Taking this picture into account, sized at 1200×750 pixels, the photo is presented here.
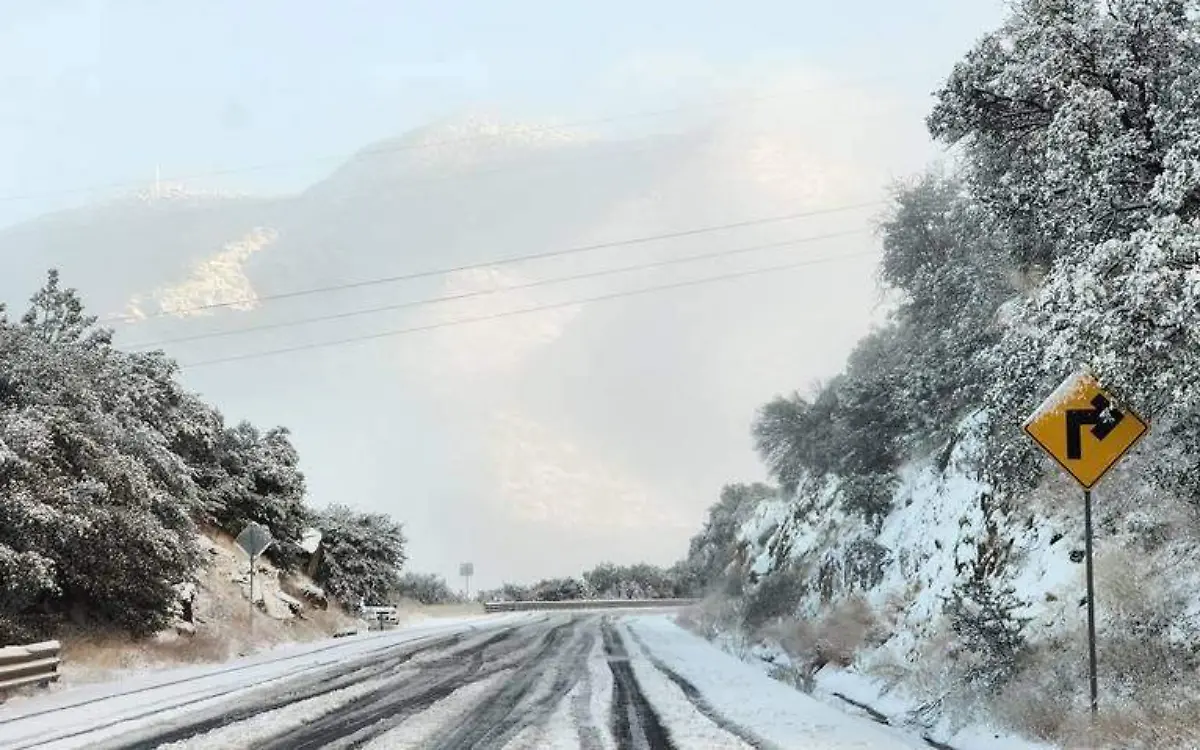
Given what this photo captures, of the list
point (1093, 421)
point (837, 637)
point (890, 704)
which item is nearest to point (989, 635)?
point (890, 704)

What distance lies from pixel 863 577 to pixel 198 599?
55.8 ft

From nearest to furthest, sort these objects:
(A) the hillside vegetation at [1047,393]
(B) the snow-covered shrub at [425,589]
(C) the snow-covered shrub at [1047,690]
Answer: (A) the hillside vegetation at [1047,393]
(C) the snow-covered shrub at [1047,690]
(B) the snow-covered shrub at [425,589]

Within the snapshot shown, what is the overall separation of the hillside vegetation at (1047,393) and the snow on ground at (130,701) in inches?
352

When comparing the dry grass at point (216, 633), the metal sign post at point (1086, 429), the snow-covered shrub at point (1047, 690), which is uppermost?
the metal sign post at point (1086, 429)

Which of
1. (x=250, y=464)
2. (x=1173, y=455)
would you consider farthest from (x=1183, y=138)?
(x=250, y=464)

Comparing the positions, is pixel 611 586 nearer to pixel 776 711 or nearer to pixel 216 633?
pixel 216 633

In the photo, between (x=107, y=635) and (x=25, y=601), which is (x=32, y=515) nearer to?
(x=25, y=601)

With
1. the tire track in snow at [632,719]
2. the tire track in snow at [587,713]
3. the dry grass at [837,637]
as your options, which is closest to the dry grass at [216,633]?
the tire track in snow at [587,713]

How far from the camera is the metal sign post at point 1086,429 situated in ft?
29.2

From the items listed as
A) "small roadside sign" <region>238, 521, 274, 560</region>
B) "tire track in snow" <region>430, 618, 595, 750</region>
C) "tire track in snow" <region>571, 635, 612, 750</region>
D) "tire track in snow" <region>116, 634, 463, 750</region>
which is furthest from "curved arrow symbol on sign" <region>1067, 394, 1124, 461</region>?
"small roadside sign" <region>238, 521, 274, 560</region>

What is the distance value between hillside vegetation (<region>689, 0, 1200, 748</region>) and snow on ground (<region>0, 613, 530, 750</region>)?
352 inches

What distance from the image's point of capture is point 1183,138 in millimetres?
8812

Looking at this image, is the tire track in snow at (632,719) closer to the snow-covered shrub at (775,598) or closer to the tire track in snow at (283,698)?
the tire track in snow at (283,698)

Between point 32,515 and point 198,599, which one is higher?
point 32,515
